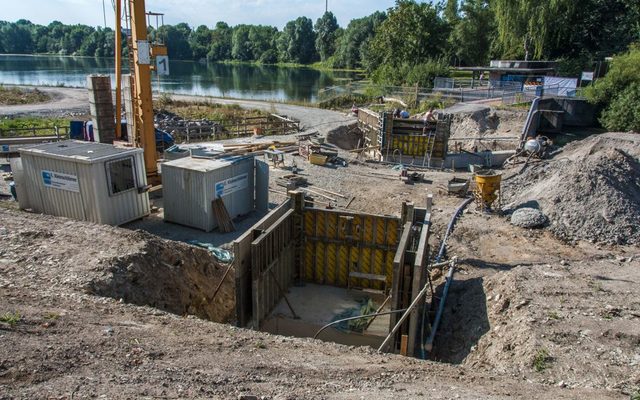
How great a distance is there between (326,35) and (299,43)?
24.8 feet

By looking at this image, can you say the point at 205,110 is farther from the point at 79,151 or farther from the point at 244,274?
the point at 244,274

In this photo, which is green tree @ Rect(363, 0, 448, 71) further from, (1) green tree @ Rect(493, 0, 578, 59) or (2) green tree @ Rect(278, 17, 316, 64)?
(2) green tree @ Rect(278, 17, 316, 64)

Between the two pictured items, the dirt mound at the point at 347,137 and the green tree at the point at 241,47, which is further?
the green tree at the point at 241,47

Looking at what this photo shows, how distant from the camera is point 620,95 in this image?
3212 cm

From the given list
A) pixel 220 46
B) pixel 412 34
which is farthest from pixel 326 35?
pixel 412 34

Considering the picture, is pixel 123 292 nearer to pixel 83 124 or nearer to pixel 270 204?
pixel 270 204

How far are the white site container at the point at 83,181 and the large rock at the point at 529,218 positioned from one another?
12387 mm

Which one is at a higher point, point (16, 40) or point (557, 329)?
point (16, 40)

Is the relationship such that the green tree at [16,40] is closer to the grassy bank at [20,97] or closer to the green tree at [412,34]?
the grassy bank at [20,97]

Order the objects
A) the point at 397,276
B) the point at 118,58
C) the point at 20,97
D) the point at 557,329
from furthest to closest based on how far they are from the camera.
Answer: the point at 20,97
the point at 118,58
the point at 397,276
the point at 557,329

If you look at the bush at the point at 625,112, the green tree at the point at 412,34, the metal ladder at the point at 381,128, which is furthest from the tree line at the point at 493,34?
the bush at the point at 625,112

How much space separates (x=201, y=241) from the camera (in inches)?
573

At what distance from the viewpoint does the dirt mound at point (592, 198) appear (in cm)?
1496

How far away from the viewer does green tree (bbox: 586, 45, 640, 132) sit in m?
31.1
